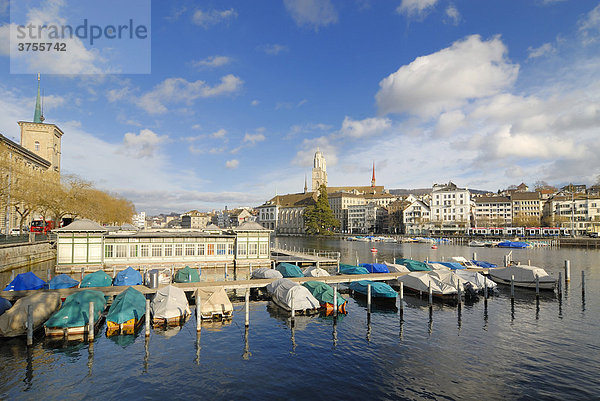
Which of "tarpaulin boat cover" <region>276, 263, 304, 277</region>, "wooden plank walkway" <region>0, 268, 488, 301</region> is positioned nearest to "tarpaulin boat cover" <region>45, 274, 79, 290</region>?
"wooden plank walkway" <region>0, 268, 488, 301</region>

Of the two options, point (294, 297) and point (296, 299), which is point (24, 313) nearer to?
point (294, 297)

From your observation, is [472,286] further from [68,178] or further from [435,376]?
[68,178]

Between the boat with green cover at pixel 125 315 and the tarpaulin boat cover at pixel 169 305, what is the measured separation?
1.07 meters

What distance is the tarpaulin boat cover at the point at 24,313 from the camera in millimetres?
21250

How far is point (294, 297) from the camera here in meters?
28.0

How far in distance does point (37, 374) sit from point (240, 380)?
33.4ft

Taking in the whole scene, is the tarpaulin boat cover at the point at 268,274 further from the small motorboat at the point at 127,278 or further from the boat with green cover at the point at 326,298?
the small motorboat at the point at 127,278

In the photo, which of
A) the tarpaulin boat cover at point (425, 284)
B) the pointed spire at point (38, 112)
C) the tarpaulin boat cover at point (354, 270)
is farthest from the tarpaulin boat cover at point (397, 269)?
the pointed spire at point (38, 112)

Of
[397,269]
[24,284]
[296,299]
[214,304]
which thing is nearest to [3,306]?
[24,284]

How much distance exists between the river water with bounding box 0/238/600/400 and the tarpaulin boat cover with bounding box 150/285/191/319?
50.4 inches

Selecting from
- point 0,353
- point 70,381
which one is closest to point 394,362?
point 70,381

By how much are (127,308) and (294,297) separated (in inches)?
477

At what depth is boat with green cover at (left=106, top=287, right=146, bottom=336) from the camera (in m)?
23.1

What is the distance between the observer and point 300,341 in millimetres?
23109
